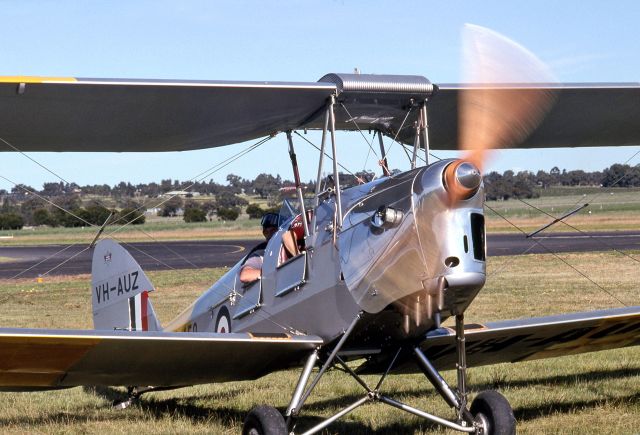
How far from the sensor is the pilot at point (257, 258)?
7.85 meters

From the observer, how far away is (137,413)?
8.65m

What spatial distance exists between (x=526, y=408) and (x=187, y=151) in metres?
3.89

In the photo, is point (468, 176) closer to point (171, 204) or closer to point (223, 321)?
point (223, 321)

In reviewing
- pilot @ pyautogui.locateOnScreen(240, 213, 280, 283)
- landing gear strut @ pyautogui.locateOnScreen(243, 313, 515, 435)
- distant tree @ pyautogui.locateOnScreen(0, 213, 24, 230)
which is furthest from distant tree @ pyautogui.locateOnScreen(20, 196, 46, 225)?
landing gear strut @ pyautogui.locateOnScreen(243, 313, 515, 435)

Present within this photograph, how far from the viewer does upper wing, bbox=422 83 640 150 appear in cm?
784

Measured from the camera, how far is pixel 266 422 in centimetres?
631

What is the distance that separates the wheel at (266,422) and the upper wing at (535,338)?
1167mm

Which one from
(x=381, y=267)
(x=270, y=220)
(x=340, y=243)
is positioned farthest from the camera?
(x=270, y=220)

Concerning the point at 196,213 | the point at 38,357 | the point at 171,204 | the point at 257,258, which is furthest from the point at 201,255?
the point at 38,357

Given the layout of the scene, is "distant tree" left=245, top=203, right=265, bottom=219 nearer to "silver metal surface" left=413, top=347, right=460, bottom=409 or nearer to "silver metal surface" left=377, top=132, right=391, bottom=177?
"silver metal surface" left=377, top=132, right=391, bottom=177

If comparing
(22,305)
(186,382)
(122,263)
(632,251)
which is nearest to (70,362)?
(186,382)

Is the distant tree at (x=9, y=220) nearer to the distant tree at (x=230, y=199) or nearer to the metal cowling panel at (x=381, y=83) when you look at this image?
the distant tree at (x=230, y=199)

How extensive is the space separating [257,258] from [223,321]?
2.60 ft

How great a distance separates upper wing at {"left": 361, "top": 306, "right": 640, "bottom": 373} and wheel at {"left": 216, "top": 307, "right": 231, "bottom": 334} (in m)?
1.48
